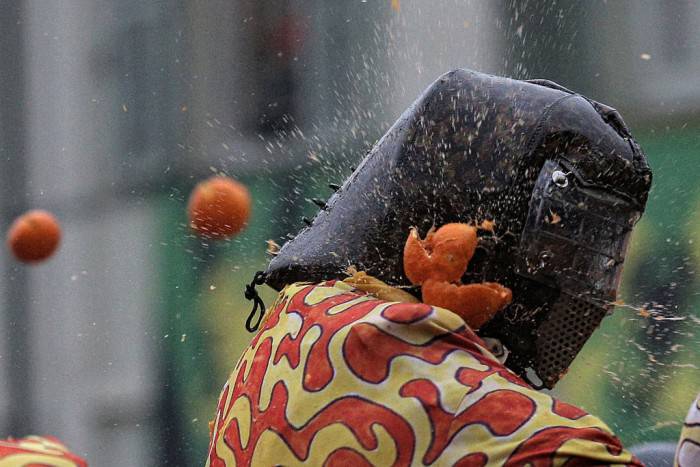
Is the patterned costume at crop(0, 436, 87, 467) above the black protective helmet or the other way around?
the other way around

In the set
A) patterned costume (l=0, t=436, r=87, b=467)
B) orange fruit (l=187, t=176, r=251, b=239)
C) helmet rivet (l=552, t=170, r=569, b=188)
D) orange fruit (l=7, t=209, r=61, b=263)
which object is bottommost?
orange fruit (l=7, t=209, r=61, b=263)

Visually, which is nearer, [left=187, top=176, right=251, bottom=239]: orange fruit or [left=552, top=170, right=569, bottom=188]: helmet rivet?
[left=552, top=170, right=569, bottom=188]: helmet rivet

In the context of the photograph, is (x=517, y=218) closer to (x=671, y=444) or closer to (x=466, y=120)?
(x=466, y=120)

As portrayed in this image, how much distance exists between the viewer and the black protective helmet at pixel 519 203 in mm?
2076

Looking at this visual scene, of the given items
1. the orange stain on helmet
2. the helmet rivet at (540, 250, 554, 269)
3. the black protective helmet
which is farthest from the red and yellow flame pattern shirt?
the helmet rivet at (540, 250, 554, 269)

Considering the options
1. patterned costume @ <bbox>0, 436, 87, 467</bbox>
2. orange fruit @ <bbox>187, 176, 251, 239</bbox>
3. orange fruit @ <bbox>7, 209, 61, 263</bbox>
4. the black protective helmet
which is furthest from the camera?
orange fruit @ <bbox>7, 209, 61, 263</bbox>

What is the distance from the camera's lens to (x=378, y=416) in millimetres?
1741

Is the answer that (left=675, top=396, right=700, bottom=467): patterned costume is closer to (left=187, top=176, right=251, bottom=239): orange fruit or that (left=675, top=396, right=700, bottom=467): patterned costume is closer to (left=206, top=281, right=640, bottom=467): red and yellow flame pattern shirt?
(left=206, top=281, right=640, bottom=467): red and yellow flame pattern shirt

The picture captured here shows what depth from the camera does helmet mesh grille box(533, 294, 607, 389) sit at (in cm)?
213

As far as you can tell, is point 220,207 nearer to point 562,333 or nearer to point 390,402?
point 562,333

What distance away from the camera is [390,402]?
174cm

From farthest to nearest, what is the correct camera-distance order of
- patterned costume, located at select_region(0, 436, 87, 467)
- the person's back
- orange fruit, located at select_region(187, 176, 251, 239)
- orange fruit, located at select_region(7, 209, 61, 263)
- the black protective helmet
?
orange fruit, located at select_region(7, 209, 61, 263) < orange fruit, located at select_region(187, 176, 251, 239) < the black protective helmet < the person's back < patterned costume, located at select_region(0, 436, 87, 467)

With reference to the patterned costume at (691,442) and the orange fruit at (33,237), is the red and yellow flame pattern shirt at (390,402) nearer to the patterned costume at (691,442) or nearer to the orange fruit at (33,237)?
the patterned costume at (691,442)

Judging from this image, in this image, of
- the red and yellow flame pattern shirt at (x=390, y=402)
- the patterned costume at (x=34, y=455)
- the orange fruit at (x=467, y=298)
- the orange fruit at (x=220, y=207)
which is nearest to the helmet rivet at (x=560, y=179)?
the orange fruit at (x=467, y=298)
